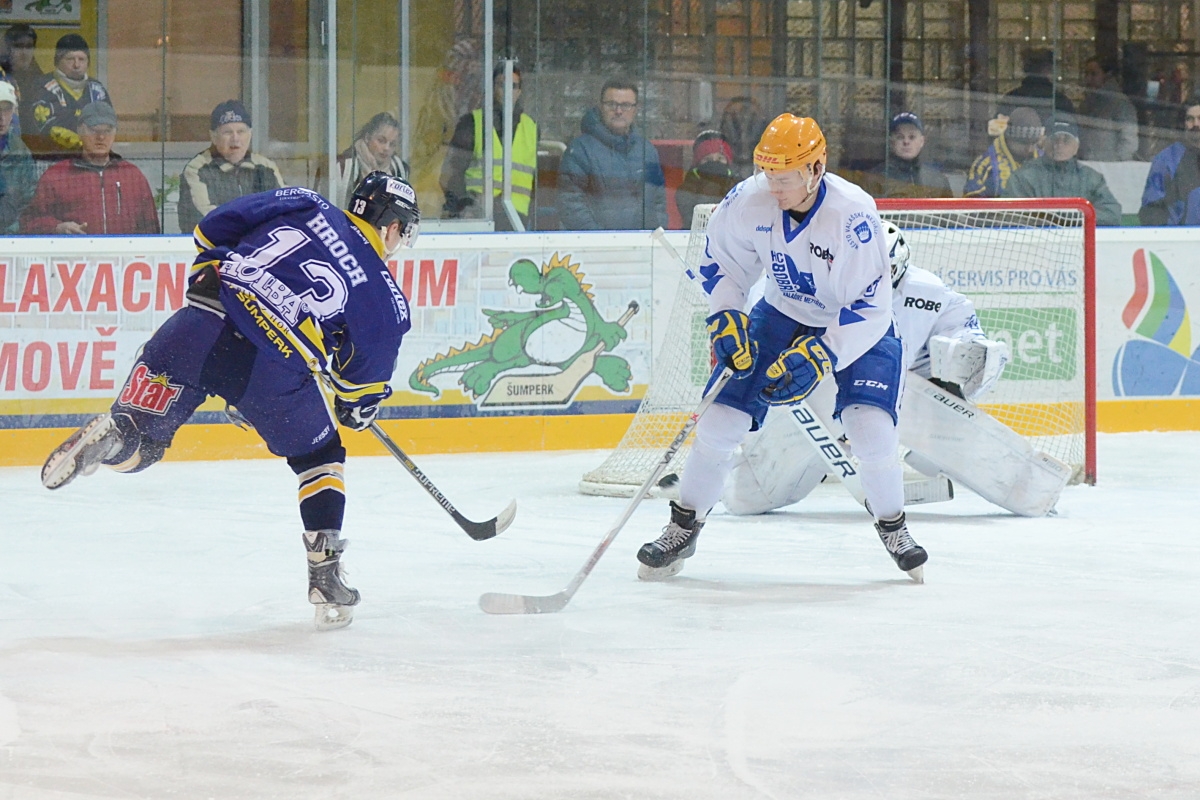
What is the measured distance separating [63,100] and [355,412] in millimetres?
3195

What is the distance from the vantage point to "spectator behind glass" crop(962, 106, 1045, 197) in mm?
6898

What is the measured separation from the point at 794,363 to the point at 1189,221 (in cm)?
395

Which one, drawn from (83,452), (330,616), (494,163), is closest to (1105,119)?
(494,163)

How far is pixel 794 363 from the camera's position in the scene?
3.54 metres

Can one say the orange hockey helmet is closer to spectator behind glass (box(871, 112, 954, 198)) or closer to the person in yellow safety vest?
the person in yellow safety vest

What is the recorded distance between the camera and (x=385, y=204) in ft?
10.3

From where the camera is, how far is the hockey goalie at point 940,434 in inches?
182

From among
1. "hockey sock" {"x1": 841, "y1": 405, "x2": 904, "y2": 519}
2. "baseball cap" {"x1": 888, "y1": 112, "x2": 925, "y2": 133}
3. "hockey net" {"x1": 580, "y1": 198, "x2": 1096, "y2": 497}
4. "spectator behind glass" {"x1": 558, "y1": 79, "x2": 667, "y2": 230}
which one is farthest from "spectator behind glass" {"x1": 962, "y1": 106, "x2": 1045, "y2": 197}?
"hockey sock" {"x1": 841, "y1": 405, "x2": 904, "y2": 519}

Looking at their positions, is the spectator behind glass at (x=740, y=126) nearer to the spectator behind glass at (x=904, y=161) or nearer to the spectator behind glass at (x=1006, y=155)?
the spectator behind glass at (x=904, y=161)

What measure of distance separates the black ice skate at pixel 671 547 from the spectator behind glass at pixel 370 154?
2.82 m

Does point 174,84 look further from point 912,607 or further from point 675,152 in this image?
point 912,607

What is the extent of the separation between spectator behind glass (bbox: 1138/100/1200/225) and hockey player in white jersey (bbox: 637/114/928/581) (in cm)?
355

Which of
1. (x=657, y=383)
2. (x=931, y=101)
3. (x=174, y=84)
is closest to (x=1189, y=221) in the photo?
(x=931, y=101)

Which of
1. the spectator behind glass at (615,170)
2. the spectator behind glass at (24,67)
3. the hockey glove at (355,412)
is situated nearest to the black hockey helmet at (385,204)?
the hockey glove at (355,412)
